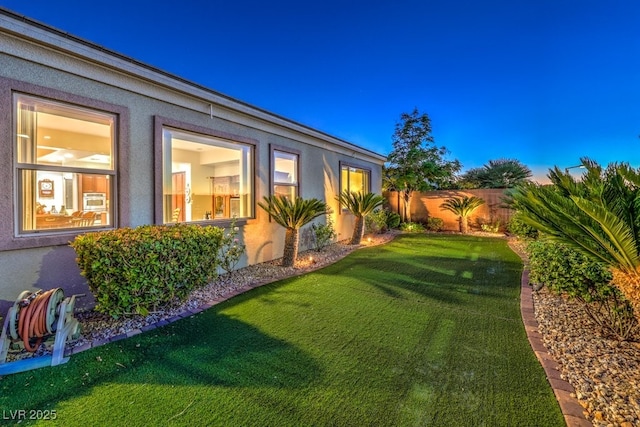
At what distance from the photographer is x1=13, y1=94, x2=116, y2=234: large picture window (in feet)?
13.2

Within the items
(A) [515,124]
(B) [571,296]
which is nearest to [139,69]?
(B) [571,296]

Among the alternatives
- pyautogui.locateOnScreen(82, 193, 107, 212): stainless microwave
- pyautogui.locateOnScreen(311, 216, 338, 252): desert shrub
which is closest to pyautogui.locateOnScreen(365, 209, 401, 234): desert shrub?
pyautogui.locateOnScreen(311, 216, 338, 252): desert shrub

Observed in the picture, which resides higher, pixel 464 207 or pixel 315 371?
pixel 464 207

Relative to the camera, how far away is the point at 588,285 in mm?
4137

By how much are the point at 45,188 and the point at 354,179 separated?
410 inches

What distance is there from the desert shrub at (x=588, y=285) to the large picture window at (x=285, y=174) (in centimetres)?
626

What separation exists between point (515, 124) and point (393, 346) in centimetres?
2264

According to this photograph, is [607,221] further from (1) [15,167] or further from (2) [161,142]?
(1) [15,167]

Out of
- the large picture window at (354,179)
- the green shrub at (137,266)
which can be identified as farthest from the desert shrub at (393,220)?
the green shrub at (137,266)

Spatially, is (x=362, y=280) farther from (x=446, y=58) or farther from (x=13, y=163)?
(x=446, y=58)

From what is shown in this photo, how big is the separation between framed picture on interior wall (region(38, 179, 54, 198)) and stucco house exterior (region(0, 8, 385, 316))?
0.05 feet

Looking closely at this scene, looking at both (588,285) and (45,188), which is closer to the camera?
(588,285)

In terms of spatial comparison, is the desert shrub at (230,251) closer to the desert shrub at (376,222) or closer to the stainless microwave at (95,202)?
the stainless microwave at (95,202)

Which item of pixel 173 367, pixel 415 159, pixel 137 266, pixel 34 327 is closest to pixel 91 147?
pixel 137 266
